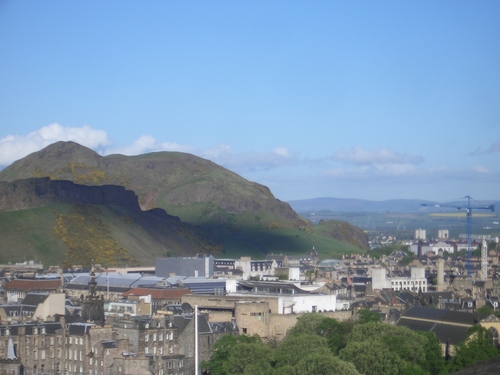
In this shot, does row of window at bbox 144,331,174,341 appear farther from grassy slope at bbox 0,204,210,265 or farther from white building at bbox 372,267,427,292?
grassy slope at bbox 0,204,210,265

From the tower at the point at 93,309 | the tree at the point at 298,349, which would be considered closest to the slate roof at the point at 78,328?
the tower at the point at 93,309

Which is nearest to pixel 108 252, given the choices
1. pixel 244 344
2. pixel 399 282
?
pixel 399 282

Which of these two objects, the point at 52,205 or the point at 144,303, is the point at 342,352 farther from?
the point at 52,205

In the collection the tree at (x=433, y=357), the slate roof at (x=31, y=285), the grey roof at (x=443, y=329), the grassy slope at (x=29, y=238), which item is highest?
the grassy slope at (x=29, y=238)

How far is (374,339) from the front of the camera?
2630 inches

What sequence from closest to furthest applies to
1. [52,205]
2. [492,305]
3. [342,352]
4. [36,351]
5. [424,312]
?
[342,352]
[36,351]
[424,312]
[492,305]
[52,205]

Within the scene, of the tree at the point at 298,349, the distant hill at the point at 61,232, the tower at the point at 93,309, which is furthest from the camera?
the distant hill at the point at 61,232

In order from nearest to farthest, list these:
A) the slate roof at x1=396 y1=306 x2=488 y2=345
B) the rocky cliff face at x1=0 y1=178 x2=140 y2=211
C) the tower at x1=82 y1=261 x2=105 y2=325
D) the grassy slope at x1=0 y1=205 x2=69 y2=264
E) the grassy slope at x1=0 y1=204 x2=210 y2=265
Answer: the tower at x1=82 y1=261 x2=105 y2=325 < the slate roof at x1=396 y1=306 x2=488 y2=345 < the grassy slope at x1=0 y1=205 x2=69 y2=264 < the grassy slope at x1=0 y1=204 x2=210 y2=265 < the rocky cliff face at x1=0 y1=178 x2=140 y2=211

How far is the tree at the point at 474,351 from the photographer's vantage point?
211ft

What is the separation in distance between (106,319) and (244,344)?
1403cm

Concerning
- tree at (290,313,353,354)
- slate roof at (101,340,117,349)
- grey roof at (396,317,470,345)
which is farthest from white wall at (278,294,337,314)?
slate roof at (101,340,117,349)

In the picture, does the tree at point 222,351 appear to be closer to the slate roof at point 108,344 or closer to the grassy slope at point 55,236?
the slate roof at point 108,344

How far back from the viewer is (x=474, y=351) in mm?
65062

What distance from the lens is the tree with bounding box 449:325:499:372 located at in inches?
2534
